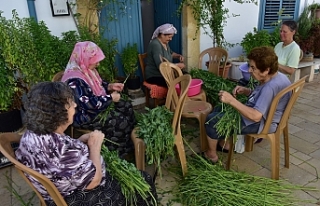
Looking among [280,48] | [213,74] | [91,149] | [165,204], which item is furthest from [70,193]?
[280,48]

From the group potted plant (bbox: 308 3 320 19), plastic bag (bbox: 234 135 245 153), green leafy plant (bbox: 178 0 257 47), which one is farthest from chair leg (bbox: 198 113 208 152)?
potted plant (bbox: 308 3 320 19)

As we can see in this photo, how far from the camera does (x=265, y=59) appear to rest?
199 centimetres

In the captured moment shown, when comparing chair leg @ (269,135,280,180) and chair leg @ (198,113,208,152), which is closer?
chair leg @ (269,135,280,180)

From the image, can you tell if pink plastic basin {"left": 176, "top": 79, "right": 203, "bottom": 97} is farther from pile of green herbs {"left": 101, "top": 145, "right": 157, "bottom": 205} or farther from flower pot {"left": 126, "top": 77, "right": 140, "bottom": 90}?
pile of green herbs {"left": 101, "top": 145, "right": 157, "bottom": 205}

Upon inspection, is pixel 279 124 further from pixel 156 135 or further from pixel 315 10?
pixel 315 10

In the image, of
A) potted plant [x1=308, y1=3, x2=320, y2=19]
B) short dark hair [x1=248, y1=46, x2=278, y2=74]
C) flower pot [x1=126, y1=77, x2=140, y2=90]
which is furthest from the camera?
potted plant [x1=308, y1=3, x2=320, y2=19]

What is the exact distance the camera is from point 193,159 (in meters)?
2.46

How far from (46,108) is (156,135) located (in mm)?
866

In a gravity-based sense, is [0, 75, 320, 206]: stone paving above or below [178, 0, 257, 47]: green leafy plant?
below

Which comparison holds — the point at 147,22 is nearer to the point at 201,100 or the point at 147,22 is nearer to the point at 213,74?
the point at 213,74

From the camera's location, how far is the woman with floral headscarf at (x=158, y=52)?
3.25 meters

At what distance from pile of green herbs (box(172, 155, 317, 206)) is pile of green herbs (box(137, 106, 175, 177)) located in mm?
329

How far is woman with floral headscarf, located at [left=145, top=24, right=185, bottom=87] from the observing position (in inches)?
128

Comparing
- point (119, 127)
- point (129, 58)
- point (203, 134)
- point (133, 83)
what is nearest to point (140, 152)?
point (119, 127)
